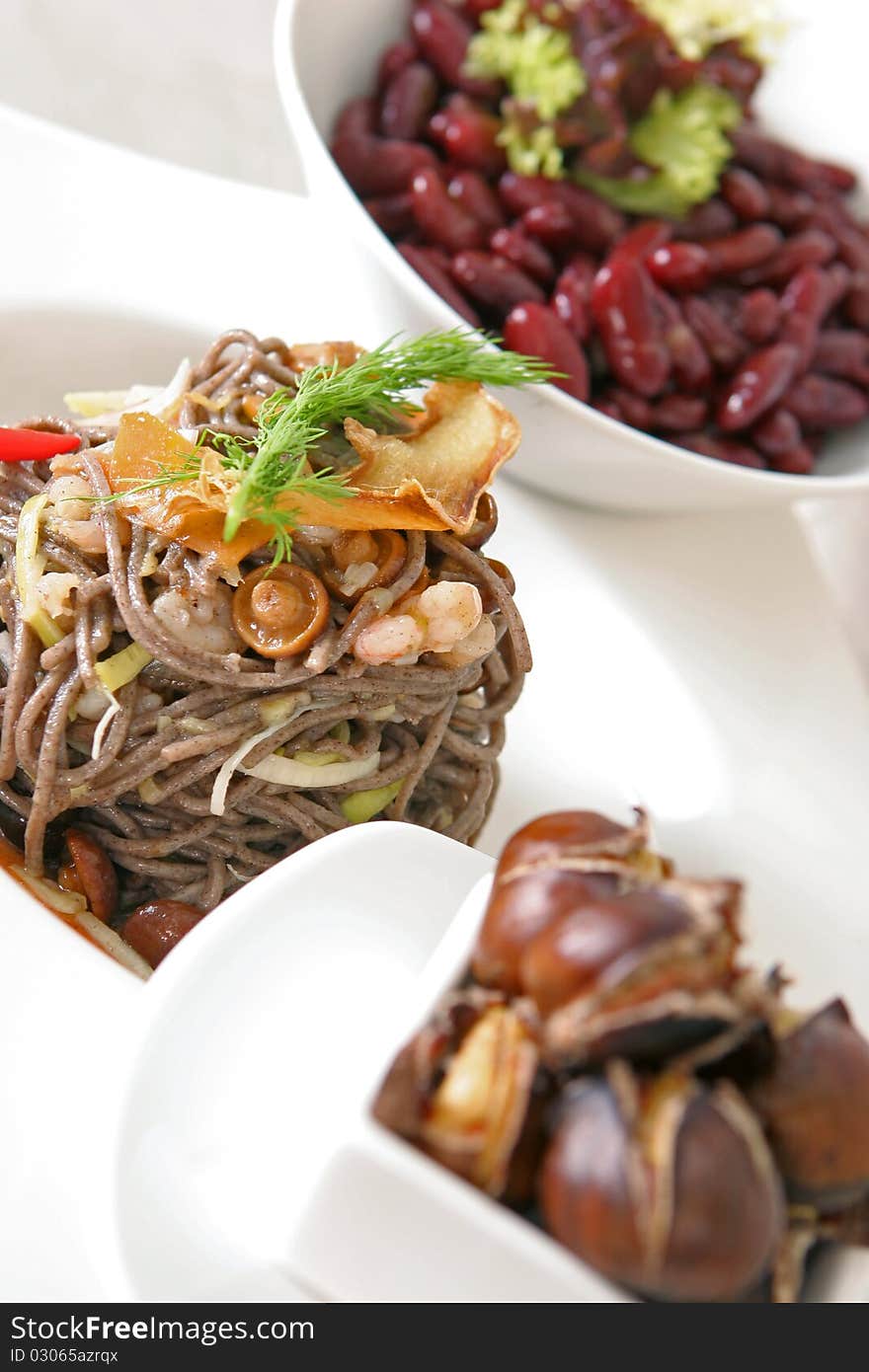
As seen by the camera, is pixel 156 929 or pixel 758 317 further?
pixel 758 317

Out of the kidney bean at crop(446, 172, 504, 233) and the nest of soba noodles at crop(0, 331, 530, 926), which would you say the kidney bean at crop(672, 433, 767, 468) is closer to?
the kidney bean at crop(446, 172, 504, 233)

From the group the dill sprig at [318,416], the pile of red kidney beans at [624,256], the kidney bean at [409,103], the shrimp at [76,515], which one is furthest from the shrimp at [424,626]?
the kidney bean at [409,103]

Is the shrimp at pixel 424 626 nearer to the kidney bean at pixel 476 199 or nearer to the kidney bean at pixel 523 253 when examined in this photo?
the kidney bean at pixel 523 253

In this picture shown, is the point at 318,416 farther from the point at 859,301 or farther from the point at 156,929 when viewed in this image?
the point at 859,301

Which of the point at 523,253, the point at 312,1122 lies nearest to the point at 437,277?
the point at 523,253

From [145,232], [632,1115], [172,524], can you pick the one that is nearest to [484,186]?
[145,232]

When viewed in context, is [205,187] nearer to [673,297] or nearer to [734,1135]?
[673,297]

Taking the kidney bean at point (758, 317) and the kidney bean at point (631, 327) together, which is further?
the kidney bean at point (758, 317)
